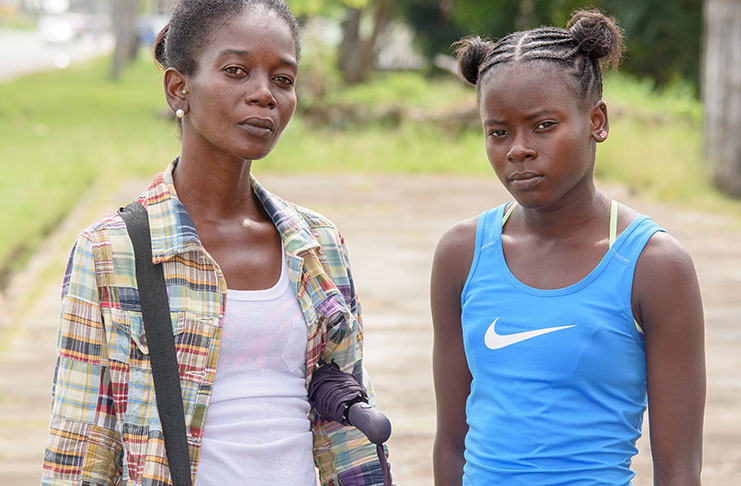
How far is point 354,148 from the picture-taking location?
14.6 m

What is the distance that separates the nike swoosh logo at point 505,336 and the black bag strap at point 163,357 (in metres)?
0.62

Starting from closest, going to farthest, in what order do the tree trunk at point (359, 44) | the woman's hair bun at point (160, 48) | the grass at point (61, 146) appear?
the woman's hair bun at point (160, 48), the grass at point (61, 146), the tree trunk at point (359, 44)

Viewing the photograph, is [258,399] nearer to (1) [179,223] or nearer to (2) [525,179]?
(1) [179,223]

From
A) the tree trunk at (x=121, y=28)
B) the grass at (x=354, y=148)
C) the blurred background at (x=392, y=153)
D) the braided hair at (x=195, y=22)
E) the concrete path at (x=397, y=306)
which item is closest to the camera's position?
the braided hair at (x=195, y=22)

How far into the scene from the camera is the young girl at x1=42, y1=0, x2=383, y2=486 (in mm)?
2004

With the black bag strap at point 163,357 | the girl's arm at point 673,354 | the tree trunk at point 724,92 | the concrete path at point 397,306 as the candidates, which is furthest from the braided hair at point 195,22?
the tree trunk at point 724,92

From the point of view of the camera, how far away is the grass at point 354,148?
10.9 metres

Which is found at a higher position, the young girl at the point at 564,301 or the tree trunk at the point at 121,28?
the tree trunk at the point at 121,28

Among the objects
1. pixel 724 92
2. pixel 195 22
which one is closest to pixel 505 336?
pixel 195 22

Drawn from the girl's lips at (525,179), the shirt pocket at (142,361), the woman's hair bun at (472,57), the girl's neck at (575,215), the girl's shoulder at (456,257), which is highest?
the woman's hair bun at (472,57)

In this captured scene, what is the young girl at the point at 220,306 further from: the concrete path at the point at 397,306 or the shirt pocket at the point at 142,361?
the concrete path at the point at 397,306

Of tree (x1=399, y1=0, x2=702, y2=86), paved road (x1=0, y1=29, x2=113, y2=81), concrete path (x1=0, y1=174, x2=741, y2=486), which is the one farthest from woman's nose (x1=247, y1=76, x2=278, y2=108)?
paved road (x1=0, y1=29, x2=113, y2=81)

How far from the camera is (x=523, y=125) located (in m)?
2.10

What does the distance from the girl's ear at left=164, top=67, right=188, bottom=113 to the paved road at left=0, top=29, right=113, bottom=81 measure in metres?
30.0
